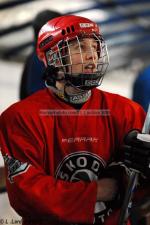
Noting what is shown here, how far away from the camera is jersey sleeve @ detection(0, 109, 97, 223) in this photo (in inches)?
36.6

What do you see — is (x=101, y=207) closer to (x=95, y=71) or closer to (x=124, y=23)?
(x=95, y=71)

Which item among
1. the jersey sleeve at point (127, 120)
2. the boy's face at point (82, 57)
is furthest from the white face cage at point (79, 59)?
the jersey sleeve at point (127, 120)

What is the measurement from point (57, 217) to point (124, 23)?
0.59 meters

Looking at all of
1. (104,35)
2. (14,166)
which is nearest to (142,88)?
(104,35)

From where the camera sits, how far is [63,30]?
982 mm

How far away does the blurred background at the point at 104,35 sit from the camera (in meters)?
1.17

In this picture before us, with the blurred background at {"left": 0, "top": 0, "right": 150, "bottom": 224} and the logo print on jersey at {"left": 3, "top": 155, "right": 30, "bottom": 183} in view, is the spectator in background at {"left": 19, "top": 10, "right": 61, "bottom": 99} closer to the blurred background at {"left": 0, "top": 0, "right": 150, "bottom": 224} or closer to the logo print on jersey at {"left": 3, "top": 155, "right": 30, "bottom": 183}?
the blurred background at {"left": 0, "top": 0, "right": 150, "bottom": 224}

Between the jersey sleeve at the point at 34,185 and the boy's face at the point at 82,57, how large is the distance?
162 mm

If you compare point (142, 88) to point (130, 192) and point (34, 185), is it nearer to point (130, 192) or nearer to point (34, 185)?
point (130, 192)

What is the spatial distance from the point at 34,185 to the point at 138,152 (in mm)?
232

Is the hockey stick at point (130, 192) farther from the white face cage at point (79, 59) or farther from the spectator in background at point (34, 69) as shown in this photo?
the spectator in background at point (34, 69)

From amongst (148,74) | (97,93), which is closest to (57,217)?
(97,93)

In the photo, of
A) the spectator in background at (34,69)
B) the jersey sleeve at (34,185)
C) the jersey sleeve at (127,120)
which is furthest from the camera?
the spectator in background at (34,69)

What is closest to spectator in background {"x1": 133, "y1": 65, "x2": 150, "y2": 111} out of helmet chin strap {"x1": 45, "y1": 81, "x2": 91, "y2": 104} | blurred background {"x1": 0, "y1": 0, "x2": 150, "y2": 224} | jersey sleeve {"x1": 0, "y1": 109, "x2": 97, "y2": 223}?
blurred background {"x1": 0, "y1": 0, "x2": 150, "y2": 224}
